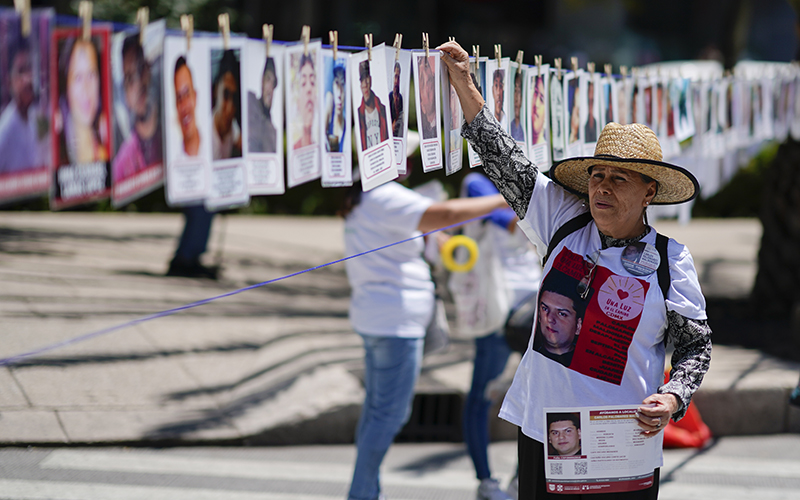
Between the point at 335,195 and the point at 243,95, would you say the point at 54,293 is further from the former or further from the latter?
the point at 335,195

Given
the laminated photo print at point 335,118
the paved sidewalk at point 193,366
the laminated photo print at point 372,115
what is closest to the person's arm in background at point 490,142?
the laminated photo print at point 372,115

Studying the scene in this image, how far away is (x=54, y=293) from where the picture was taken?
23.6 feet

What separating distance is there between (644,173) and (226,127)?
4.59 ft

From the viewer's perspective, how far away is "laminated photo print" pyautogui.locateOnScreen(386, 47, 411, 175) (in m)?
2.93

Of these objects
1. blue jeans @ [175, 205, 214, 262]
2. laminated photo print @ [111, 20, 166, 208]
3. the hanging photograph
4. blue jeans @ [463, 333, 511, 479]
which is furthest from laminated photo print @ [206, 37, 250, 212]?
blue jeans @ [175, 205, 214, 262]

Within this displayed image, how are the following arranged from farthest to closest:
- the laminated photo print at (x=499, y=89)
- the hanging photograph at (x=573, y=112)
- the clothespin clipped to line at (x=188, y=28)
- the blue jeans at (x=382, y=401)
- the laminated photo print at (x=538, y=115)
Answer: the blue jeans at (x=382, y=401)
the hanging photograph at (x=573, y=112)
the laminated photo print at (x=538, y=115)
the laminated photo print at (x=499, y=89)
the clothespin clipped to line at (x=188, y=28)

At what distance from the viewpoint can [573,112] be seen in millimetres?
3811

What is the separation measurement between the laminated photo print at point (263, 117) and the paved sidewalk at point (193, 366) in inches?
123

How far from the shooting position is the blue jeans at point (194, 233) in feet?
28.3

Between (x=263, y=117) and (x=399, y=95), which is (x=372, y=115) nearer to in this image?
(x=399, y=95)

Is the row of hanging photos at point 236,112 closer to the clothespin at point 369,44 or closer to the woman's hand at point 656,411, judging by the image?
the clothespin at point 369,44

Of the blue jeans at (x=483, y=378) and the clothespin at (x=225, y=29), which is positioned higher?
the clothespin at (x=225, y=29)

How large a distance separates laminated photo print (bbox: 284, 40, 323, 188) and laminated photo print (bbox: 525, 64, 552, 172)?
103cm

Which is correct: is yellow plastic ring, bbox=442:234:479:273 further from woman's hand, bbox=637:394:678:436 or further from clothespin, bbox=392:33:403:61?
woman's hand, bbox=637:394:678:436
